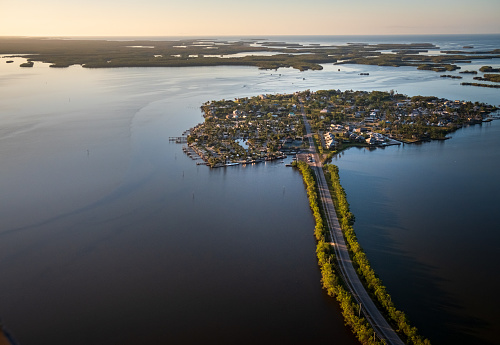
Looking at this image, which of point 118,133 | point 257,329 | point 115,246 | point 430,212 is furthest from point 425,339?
point 118,133

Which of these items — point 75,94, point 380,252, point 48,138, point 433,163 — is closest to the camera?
point 380,252

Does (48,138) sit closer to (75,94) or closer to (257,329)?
(75,94)

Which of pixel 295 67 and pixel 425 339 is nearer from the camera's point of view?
pixel 425 339

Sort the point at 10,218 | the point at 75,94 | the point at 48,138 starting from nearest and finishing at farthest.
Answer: the point at 10,218 < the point at 48,138 < the point at 75,94

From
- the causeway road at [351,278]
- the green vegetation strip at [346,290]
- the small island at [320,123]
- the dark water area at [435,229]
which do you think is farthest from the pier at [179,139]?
the green vegetation strip at [346,290]

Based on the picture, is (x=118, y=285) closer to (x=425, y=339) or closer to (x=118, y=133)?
(x=425, y=339)

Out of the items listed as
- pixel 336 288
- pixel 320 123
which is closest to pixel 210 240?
pixel 336 288

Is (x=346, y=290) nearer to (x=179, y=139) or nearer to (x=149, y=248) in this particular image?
(x=149, y=248)
